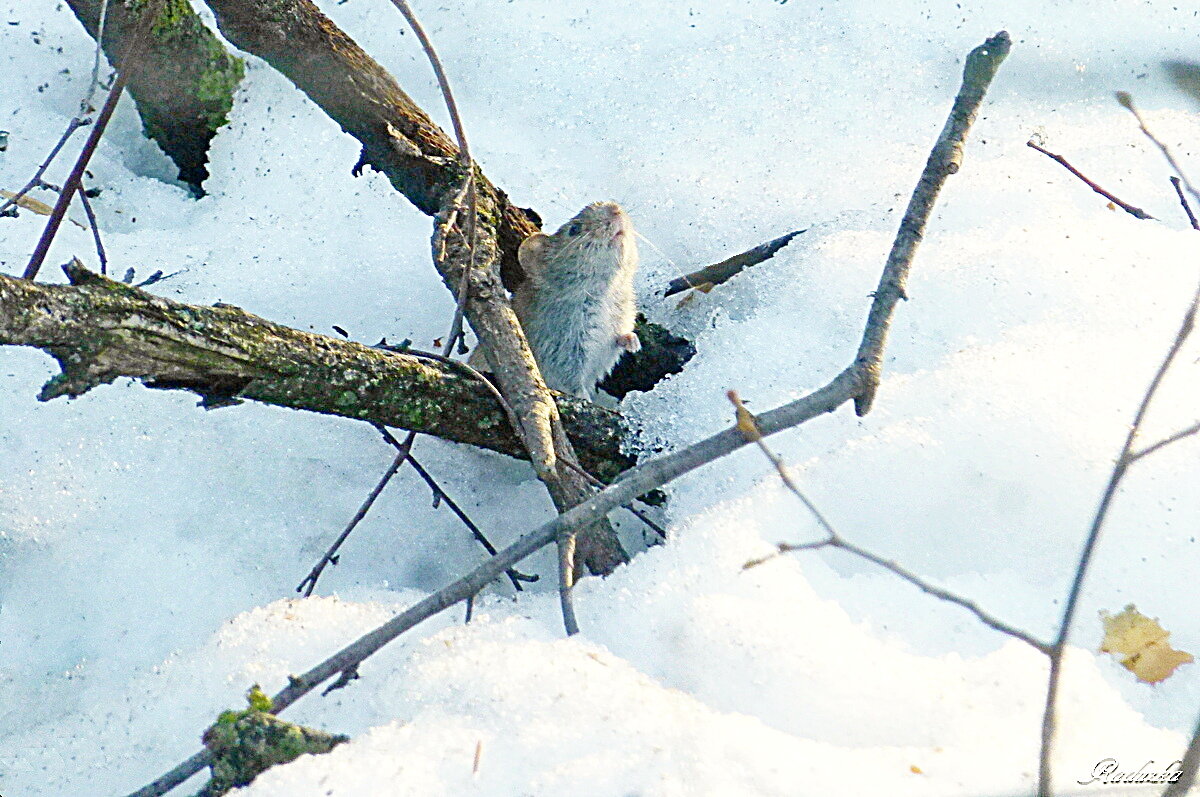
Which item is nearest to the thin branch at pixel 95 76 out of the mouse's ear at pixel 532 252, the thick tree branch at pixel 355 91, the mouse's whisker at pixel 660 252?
the thick tree branch at pixel 355 91

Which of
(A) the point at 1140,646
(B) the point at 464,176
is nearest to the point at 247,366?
(B) the point at 464,176

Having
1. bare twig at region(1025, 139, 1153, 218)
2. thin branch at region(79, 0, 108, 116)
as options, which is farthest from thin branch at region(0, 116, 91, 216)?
bare twig at region(1025, 139, 1153, 218)

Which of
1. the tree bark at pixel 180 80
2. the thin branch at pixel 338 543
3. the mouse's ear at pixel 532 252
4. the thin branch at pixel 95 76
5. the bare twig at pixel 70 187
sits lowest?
the thin branch at pixel 338 543

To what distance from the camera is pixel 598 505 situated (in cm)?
189

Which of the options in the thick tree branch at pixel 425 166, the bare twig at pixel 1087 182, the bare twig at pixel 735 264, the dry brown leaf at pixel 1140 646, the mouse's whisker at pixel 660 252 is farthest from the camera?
the mouse's whisker at pixel 660 252

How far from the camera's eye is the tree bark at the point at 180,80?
3295 mm

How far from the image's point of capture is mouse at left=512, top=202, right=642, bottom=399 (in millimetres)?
3463

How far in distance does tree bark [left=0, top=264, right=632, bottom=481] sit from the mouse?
2.76ft

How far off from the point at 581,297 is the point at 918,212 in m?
1.67

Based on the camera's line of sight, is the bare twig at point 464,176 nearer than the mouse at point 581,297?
Yes

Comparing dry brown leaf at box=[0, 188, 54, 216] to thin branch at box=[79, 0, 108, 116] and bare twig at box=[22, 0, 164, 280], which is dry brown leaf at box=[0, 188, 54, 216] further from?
bare twig at box=[22, 0, 164, 280]

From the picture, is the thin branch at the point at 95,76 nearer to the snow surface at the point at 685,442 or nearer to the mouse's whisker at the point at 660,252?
the snow surface at the point at 685,442

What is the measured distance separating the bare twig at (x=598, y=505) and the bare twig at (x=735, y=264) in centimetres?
105

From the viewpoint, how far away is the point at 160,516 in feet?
8.52
